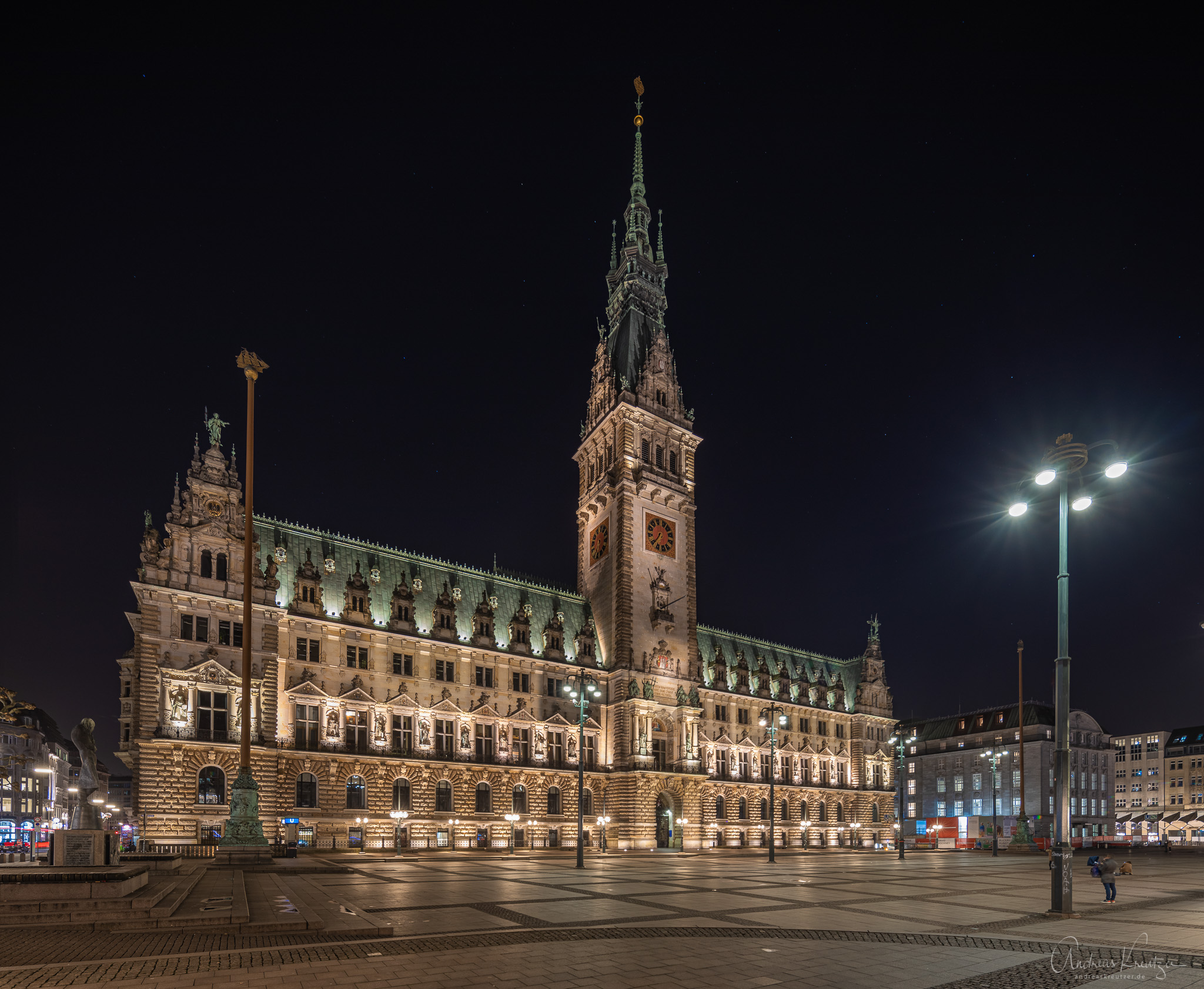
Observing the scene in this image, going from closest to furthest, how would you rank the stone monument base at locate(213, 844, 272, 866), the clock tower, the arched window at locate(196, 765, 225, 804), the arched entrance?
the stone monument base at locate(213, 844, 272, 866) < the arched window at locate(196, 765, 225, 804) < the arched entrance < the clock tower

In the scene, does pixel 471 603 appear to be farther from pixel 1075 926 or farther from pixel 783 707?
pixel 1075 926

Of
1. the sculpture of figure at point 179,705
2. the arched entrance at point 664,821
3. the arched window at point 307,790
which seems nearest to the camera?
the sculpture of figure at point 179,705

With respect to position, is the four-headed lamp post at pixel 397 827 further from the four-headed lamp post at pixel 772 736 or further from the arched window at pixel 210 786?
Result: the four-headed lamp post at pixel 772 736

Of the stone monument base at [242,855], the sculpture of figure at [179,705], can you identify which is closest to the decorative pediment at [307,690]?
the sculpture of figure at [179,705]

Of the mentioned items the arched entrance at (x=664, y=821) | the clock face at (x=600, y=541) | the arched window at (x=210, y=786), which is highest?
the clock face at (x=600, y=541)

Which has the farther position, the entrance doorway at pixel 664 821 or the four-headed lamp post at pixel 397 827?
the entrance doorway at pixel 664 821

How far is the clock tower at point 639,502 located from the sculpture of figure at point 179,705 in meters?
37.4

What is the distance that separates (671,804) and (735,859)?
2194 centimetres

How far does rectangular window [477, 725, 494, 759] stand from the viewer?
6931 cm

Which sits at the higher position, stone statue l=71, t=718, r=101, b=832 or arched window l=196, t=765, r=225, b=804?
stone statue l=71, t=718, r=101, b=832

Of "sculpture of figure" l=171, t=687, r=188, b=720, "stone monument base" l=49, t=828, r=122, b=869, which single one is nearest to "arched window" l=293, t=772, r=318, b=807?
"sculpture of figure" l=171, t=687, r=188, b=720

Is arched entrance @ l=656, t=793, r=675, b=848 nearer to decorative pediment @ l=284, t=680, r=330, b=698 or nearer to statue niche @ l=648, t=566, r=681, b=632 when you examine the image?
statue niche @ l=648, t=566, r=681, b=632

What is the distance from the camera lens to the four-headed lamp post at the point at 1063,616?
73.2 feet

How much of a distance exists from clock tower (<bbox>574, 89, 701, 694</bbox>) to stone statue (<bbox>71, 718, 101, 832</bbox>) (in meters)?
53.1
